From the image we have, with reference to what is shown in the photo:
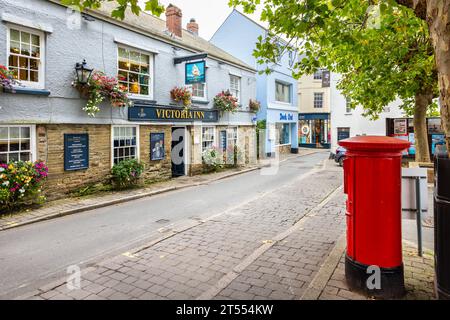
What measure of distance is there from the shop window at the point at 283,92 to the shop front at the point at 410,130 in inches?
331

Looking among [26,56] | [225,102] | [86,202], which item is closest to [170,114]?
[225,102]

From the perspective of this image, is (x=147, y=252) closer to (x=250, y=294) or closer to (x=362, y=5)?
(x=250, y=294)

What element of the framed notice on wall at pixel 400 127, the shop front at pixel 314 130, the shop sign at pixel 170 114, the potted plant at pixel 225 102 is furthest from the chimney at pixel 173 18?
the shop front at pixel 314 130

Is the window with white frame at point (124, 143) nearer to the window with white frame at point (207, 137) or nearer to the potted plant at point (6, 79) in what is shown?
the potted plant at point (6, 79)

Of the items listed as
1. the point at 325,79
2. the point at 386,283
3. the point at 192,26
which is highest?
the point at 192,26

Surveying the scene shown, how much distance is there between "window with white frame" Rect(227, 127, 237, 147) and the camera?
18725 millimetres

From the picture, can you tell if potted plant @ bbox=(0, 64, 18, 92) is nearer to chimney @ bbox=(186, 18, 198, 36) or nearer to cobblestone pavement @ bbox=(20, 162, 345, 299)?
cobblestone pavement @ bbox=(20, 162, 345, 299)

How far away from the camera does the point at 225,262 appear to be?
507 cm

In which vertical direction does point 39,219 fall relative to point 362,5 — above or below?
below

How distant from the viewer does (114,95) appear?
1070cm

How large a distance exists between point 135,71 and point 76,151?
13.5 feet

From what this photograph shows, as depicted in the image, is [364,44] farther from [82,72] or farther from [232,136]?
[232,136]

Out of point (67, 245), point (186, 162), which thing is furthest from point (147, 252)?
point (186, 162)

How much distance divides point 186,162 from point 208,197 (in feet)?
16.5
